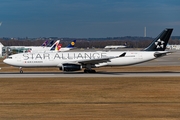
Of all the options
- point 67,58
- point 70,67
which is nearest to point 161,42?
point 67,58

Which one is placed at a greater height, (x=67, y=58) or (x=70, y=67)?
(x=67, y=58)

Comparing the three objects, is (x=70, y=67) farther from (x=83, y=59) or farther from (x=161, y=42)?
(x=161, y=42)

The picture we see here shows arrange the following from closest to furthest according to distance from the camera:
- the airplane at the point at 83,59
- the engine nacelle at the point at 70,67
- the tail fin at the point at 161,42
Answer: the engine nacelle at the point at 70,67
the airplane at the point at 83,59
the tail fin at the point at 161,42

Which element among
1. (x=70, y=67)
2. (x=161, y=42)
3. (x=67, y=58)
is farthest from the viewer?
(x=161, y=42)

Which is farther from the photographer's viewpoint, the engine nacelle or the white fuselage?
the white fuselage

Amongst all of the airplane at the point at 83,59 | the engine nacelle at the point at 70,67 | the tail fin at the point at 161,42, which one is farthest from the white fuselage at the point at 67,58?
the engine nacelle at the point at 70,67

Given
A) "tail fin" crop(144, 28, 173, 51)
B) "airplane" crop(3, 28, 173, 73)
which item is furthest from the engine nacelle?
"tail fin" crop(144, 28, 173, 51)

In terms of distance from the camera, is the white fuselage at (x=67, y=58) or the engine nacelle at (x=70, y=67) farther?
the white fuselage at (x=67, y=58)

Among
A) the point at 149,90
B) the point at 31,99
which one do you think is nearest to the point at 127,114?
the point at 31,99

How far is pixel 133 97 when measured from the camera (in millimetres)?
25938

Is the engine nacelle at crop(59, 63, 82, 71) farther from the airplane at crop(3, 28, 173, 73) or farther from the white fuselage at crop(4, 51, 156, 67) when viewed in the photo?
the white fuselage at crop(4, 51, 156, 67)

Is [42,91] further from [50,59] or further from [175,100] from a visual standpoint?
[50,59]

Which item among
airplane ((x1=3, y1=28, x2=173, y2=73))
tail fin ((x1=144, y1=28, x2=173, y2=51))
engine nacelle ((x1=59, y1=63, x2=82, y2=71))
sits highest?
tail fin ((x1=144, y1=28, x2=173, y2=51))

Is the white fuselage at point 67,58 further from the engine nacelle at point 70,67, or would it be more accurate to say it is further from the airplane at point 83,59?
the engine nacelle at point 70,67
